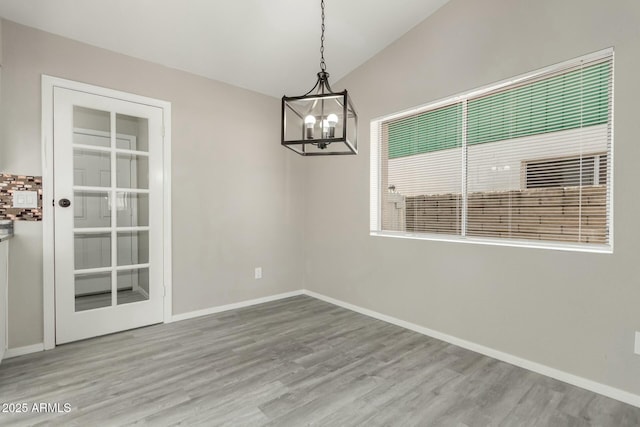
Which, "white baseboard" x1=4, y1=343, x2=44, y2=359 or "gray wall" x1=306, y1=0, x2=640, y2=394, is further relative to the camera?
"white baseboard" x1=4, y1=343, x2=44, y2=359

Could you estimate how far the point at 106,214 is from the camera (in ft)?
9.53

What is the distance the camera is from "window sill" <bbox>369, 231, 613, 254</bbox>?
2.13 m

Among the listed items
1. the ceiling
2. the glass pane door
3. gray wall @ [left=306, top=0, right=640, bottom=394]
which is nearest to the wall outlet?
the glass pane door

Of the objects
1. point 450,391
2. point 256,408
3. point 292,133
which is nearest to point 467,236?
point 450,391

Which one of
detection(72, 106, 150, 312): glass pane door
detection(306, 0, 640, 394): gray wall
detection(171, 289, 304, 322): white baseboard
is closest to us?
detection(306, 0, 640, 394): gray wall

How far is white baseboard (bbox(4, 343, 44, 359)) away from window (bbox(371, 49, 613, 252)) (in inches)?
127

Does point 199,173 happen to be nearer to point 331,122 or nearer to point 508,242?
point 331,122

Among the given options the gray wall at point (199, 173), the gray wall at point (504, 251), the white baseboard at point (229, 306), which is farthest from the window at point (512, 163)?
the white baseboard at point (229, 306)

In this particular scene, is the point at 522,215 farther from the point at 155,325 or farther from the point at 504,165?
the point at 155,325

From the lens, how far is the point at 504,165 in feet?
8.59

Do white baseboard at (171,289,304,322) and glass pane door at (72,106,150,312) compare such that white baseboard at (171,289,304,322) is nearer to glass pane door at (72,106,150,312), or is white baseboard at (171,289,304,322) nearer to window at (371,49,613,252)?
glass pane door at (72,106,150,312)

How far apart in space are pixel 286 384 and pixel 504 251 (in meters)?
1.90

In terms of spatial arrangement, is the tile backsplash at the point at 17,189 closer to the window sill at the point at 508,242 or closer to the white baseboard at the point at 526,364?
the window sill at the point at 508,242

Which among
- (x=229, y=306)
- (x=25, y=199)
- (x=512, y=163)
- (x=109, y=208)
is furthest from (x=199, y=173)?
(x=512, y=163)
